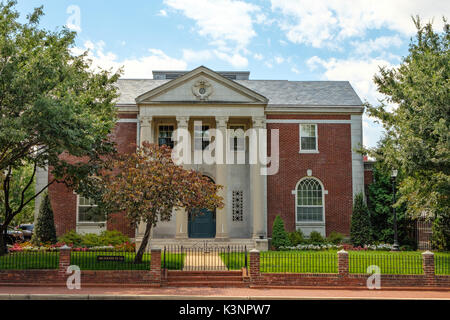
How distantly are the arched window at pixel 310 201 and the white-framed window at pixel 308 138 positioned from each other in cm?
197

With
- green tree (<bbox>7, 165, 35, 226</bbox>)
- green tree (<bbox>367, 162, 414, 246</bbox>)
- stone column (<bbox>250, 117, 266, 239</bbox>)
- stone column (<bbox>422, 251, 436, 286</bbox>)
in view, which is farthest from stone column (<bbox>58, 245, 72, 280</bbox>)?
green tree (<bbox>7, 165, 35, 226</bbox>)

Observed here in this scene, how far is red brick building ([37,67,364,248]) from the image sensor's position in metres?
27.8

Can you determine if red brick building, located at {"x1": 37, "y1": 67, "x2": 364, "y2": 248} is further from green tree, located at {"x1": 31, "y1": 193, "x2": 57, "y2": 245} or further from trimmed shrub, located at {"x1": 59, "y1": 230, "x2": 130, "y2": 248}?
green tree, located at {"x1": 31, "y1": 193, "x2": 57, "y2": 245}

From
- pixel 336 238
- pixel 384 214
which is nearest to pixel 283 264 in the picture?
pixel 336 238

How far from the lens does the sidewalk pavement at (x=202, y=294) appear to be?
14.8 meters

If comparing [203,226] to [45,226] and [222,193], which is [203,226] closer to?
[222,193]

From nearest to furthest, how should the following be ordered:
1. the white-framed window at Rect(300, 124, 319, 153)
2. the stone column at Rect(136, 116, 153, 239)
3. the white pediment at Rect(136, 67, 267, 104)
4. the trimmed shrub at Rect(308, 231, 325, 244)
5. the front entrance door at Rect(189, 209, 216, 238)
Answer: the stone column at Rect(136, 116, 153, 239)
the white pediment at Rect(136, 67, 267, 104)
the trimmed shrub at Rect(308, 231, 325, 244)
the front entrance door at Rect(189, 209, 216, 238)
the white-framed window at Rect(300, 124, 319, 153)

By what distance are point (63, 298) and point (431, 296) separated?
11907 mm

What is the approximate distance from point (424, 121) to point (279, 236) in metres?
11.1

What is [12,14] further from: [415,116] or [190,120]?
[415,116]

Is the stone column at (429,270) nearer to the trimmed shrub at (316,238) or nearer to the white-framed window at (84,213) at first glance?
the trimmed shrub at (316,238)

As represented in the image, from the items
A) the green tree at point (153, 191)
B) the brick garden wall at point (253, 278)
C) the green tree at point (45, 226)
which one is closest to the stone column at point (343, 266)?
the brick garden wall at point (253, 278)

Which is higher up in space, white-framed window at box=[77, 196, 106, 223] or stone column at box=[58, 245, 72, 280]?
white-framed window at box=[77, 196, 106, 223]

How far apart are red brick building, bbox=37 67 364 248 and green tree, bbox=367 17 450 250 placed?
6.30 metres
